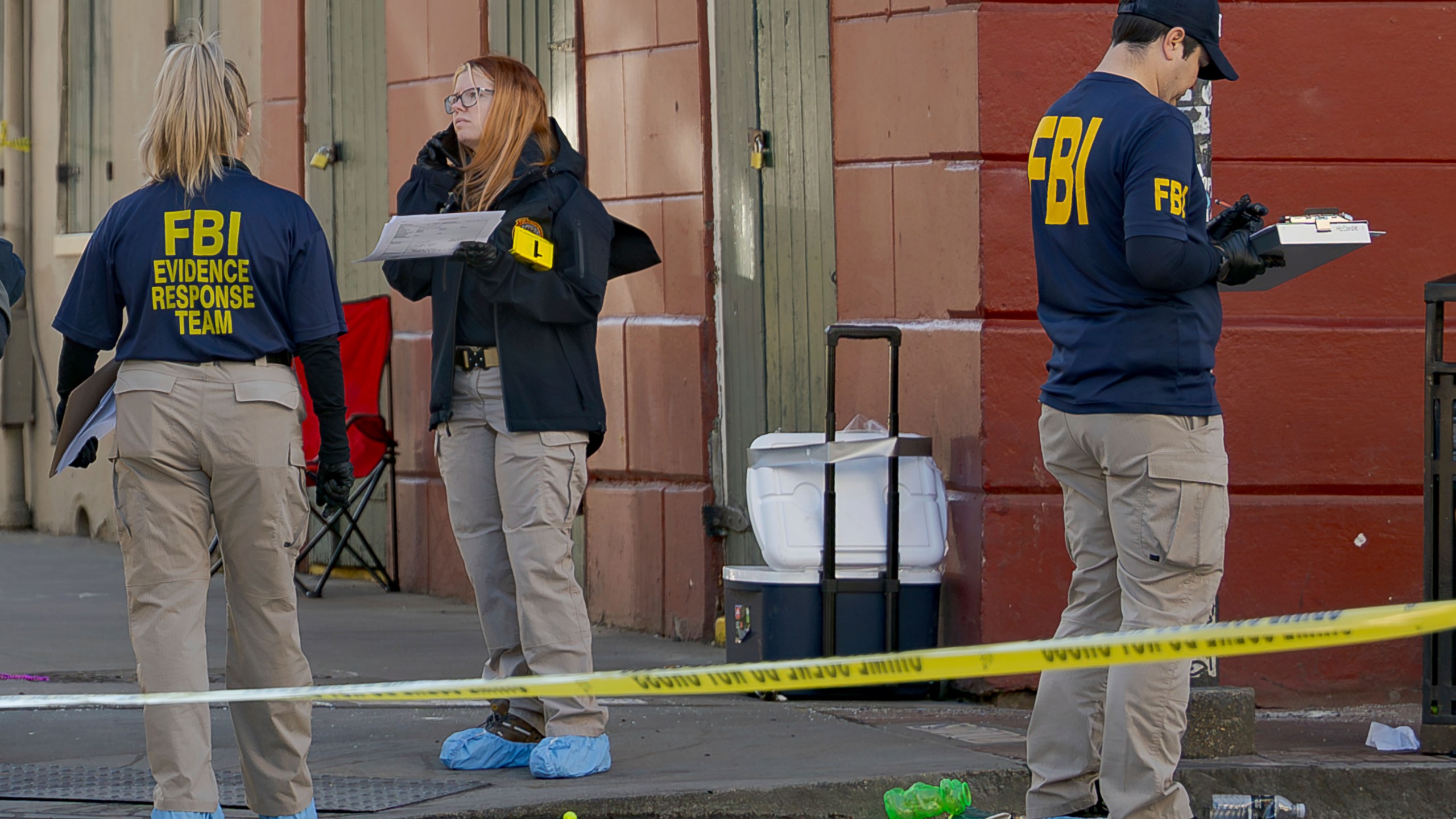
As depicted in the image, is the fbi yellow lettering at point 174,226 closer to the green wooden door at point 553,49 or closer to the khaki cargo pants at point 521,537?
the khaki cargo pants at point 521,537

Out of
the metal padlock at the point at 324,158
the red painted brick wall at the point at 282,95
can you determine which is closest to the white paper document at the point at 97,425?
the metal padlock at the point at 324,158

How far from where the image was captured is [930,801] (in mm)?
4832

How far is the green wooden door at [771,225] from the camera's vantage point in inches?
286

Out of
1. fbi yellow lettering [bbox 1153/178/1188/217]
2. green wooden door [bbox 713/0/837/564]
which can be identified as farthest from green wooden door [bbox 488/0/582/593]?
fbi yellow lettering [bbox 1153/178/1188/217]

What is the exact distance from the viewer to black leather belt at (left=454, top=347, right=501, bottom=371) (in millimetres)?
5266

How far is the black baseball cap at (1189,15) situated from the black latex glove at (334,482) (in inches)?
87.2

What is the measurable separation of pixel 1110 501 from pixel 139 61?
919 cm

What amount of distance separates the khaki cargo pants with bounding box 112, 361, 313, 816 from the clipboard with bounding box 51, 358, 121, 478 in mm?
86

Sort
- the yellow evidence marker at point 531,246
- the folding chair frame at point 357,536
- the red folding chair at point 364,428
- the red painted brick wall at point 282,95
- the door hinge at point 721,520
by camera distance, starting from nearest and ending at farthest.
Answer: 1. the yellow evidence marker at point 531,246
2. the door hinge at point 721,520
3. the folding chair frame at point 357,536
4. the red folding chair at point 364,428
5. the red painted brick wall at point 282,95

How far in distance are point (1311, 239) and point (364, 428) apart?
231 inches

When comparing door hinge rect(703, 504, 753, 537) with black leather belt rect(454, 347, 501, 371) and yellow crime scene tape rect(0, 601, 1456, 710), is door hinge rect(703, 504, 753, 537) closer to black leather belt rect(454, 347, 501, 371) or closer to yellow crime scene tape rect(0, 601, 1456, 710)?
black leather belt rect(454, 347, 501, 371)

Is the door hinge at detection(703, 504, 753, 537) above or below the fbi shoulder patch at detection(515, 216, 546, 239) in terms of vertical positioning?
below

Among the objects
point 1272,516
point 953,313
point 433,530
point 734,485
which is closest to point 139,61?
point 433,530

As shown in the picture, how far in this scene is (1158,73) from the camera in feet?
14.9
